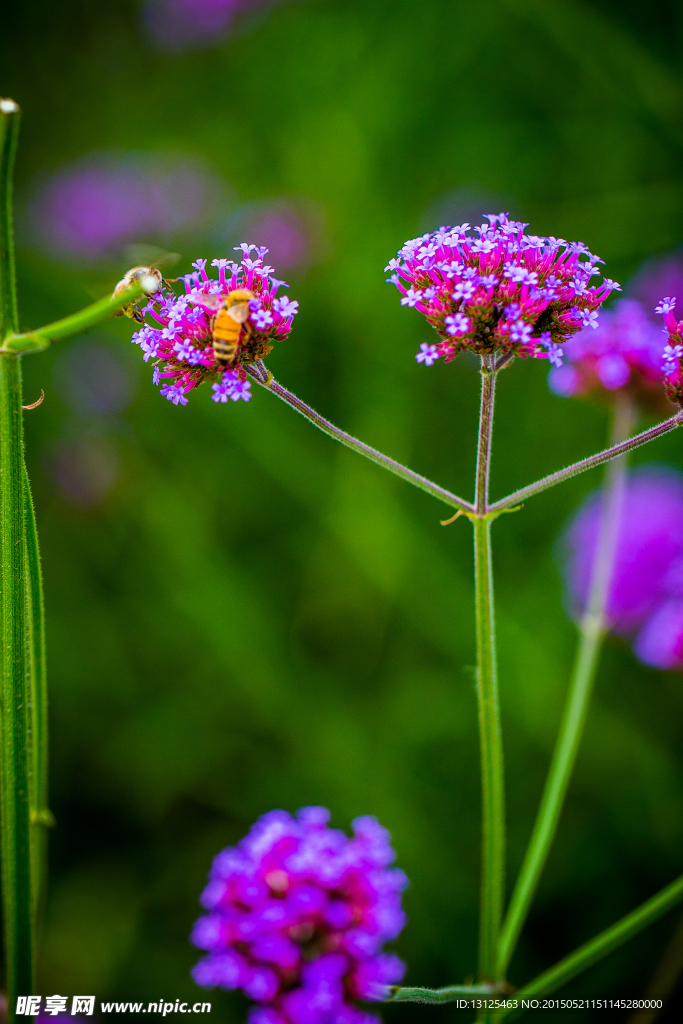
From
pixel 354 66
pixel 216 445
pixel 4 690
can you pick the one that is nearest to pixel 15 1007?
pixel 4 690

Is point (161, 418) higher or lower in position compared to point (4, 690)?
higher

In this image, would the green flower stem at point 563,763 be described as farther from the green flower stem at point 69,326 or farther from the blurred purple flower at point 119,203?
the blurred purple flower at point 119,203

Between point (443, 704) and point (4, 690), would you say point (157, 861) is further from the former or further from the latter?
point (4, 690)

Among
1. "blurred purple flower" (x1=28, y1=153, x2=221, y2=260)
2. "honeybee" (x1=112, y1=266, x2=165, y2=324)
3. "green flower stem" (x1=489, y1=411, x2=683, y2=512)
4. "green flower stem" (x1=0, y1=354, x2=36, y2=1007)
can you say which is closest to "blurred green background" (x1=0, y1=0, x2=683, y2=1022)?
"blurred purple flower" (x1=28, y1=153, x2=221, y2=260)

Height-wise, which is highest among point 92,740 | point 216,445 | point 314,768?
point 216,445

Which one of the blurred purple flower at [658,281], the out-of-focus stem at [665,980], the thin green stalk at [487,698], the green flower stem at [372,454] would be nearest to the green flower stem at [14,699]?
the green flower stem at [372,454]

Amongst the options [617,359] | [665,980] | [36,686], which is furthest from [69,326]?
[665,980]

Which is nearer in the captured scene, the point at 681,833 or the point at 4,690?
the point at 4,690

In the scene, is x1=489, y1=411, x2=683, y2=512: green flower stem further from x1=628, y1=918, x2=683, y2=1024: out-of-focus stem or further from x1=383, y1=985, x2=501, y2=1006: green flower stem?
x1=628, y1=918, x2=683, y2=1024: out-of-focus stem
